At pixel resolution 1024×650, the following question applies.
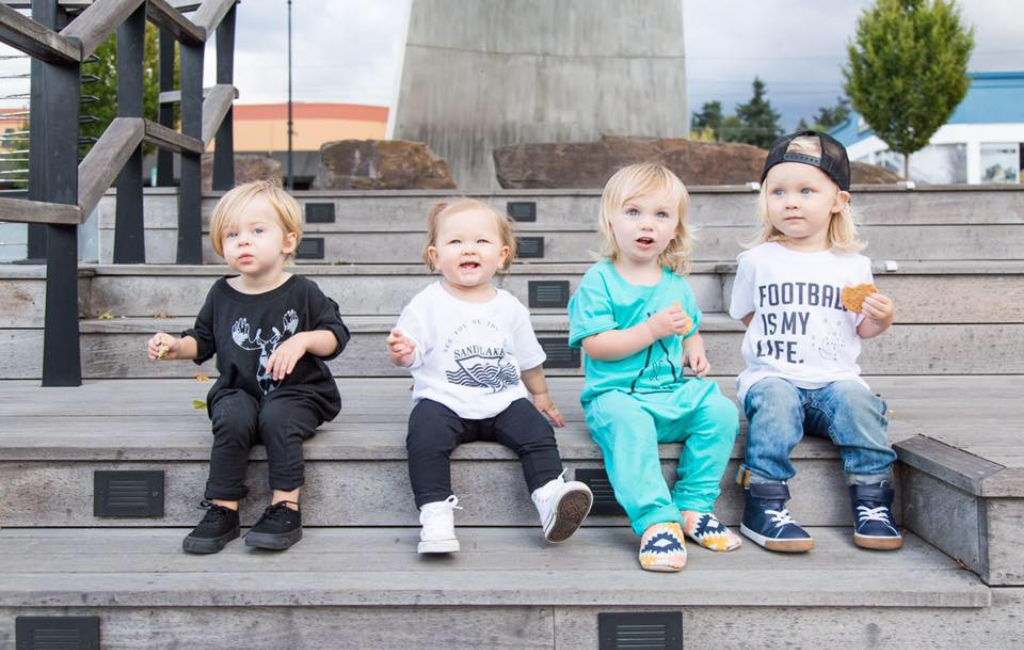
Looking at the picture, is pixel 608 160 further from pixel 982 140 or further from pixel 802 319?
pixel 982 140

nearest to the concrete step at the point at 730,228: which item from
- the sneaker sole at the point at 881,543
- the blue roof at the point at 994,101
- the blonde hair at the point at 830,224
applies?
the blonde hair at the point at 830,224

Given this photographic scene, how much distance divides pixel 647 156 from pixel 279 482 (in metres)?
4.34

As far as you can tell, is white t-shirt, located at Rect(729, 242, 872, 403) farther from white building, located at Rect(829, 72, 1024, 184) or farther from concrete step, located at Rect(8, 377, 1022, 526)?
white building, located at Rect(829, 72, 1024, 184)

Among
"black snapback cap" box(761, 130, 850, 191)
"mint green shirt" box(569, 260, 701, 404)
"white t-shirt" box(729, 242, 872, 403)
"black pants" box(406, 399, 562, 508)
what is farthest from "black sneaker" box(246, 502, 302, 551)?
"black snapback cap" box(761, 130, 850, 191)

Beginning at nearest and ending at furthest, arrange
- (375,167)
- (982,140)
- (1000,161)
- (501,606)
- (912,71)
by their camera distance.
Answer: (501,606) → (375,167) → (912,71) → (1000,161) → (982,140)

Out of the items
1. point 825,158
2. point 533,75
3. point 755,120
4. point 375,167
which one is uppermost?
point 755,120

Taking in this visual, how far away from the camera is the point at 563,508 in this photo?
5.66 feet

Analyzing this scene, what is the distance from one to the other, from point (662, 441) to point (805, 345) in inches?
17.4

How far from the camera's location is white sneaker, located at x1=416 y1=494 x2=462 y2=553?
1727 millimetres

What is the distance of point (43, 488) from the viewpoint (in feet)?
6.39

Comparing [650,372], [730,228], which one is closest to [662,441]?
[650,372]

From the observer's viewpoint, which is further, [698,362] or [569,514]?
[698,362]

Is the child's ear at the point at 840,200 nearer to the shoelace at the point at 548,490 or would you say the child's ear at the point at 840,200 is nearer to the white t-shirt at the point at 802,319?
the white t-shirt at the point at 802,319

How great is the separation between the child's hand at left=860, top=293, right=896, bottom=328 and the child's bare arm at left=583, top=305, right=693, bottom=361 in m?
0.42
